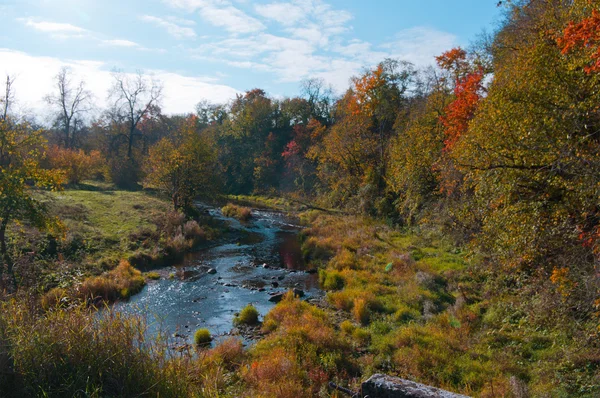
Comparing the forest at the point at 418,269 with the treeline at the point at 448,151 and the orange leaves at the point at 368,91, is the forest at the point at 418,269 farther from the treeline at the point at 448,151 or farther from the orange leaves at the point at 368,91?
the orange leaves at the point at 368,91

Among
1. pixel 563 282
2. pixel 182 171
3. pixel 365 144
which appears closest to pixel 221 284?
pixel 563 282

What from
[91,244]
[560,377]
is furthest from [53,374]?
[91,244]

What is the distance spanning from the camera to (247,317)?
534 inches

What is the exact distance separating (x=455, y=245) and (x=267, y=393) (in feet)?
48.8

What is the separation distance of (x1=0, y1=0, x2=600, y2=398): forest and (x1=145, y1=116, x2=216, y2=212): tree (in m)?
3.61

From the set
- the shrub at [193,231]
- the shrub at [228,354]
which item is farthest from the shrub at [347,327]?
the shrub at [193,231]

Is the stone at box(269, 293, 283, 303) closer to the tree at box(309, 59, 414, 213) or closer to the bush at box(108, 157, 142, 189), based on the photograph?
the tree at box(309, 59, 414, 213)

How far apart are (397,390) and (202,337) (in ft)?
25.8

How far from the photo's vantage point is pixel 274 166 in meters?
60.7

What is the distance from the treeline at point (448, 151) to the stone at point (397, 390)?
15.7 feet

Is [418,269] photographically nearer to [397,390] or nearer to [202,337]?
[202,337]

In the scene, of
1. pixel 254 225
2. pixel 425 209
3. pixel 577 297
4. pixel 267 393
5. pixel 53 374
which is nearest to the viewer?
pixel 53 374

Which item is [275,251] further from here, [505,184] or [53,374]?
[53,374]

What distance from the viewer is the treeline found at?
9.03 m
